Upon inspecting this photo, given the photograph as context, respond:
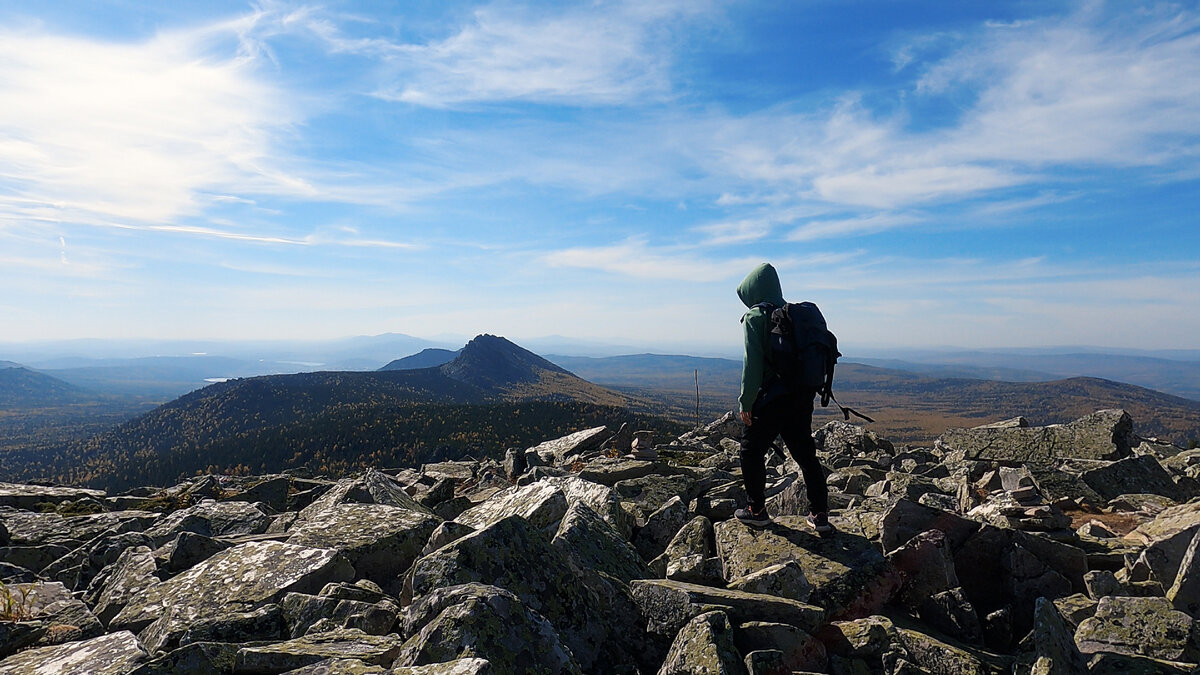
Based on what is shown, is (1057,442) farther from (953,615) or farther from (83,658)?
(83,658)

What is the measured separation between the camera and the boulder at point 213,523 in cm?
1189

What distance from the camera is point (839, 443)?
932 inches

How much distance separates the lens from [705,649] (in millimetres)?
5535

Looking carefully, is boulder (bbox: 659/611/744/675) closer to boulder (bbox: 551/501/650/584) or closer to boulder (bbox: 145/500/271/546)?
boulder (bbox: 551/501/650/584)

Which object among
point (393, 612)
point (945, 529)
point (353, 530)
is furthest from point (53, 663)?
point (945, 529)

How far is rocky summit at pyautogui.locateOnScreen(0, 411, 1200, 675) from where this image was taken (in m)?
5.55

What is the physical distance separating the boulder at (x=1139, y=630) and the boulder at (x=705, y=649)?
3.92 metres

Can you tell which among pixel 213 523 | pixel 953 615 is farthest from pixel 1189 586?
pixel 213 523

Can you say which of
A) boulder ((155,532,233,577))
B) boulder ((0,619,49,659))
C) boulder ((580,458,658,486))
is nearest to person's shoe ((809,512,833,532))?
boulder ((580,458,658,486))

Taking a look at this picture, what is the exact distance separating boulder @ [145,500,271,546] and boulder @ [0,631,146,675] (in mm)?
5624

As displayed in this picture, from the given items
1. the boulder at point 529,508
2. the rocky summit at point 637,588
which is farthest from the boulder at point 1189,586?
the boulder at point 529,508

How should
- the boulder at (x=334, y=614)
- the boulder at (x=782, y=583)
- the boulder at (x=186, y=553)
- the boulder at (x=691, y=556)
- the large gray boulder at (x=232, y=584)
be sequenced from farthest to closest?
the boulder at (x=186, y=553)
the boulder at (x=691, y=556)
the large gray boulder at (x=232, y=584)
the boulder at (x=782, y=583)
the boulder at (x=334, y=614)

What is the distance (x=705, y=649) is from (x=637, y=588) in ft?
4.95

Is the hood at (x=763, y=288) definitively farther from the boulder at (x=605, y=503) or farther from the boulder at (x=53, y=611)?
the boulder at (x=53, y=611)
